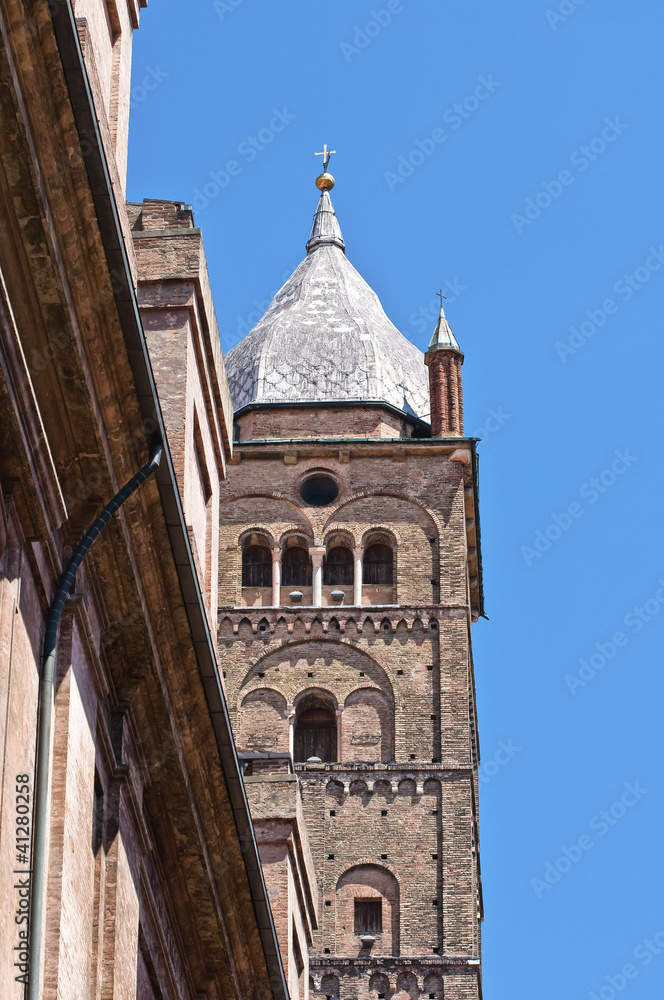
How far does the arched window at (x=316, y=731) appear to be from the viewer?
166 ft

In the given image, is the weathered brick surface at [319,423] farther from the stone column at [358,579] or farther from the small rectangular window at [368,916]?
the small rectangular window at [368,916]

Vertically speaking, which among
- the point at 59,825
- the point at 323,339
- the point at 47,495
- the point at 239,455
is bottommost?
the point at 59,825

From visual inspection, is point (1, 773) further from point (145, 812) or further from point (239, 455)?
point (239, 455)

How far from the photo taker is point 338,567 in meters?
52.9

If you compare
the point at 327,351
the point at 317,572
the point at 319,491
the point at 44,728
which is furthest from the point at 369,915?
the point at 44,728

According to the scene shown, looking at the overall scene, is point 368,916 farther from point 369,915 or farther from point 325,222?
point 325,222

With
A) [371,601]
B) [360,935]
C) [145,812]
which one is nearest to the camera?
[145,812]

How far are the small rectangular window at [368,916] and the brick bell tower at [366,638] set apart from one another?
0.04 metres

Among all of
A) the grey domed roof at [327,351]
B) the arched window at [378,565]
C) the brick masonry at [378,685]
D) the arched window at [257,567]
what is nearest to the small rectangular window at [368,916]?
the brick masonry at [378,685]

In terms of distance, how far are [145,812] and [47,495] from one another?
4335 mm

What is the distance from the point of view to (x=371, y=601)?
52.2 metres

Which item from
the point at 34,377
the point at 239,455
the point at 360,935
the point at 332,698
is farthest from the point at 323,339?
the point at 34,377

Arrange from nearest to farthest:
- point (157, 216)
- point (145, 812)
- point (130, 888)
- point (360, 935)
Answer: point (130, 888) < point (145, 812) < point (157, 216) < point (360, 935)

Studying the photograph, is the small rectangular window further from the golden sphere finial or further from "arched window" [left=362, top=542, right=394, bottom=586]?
the golden sphere finial
